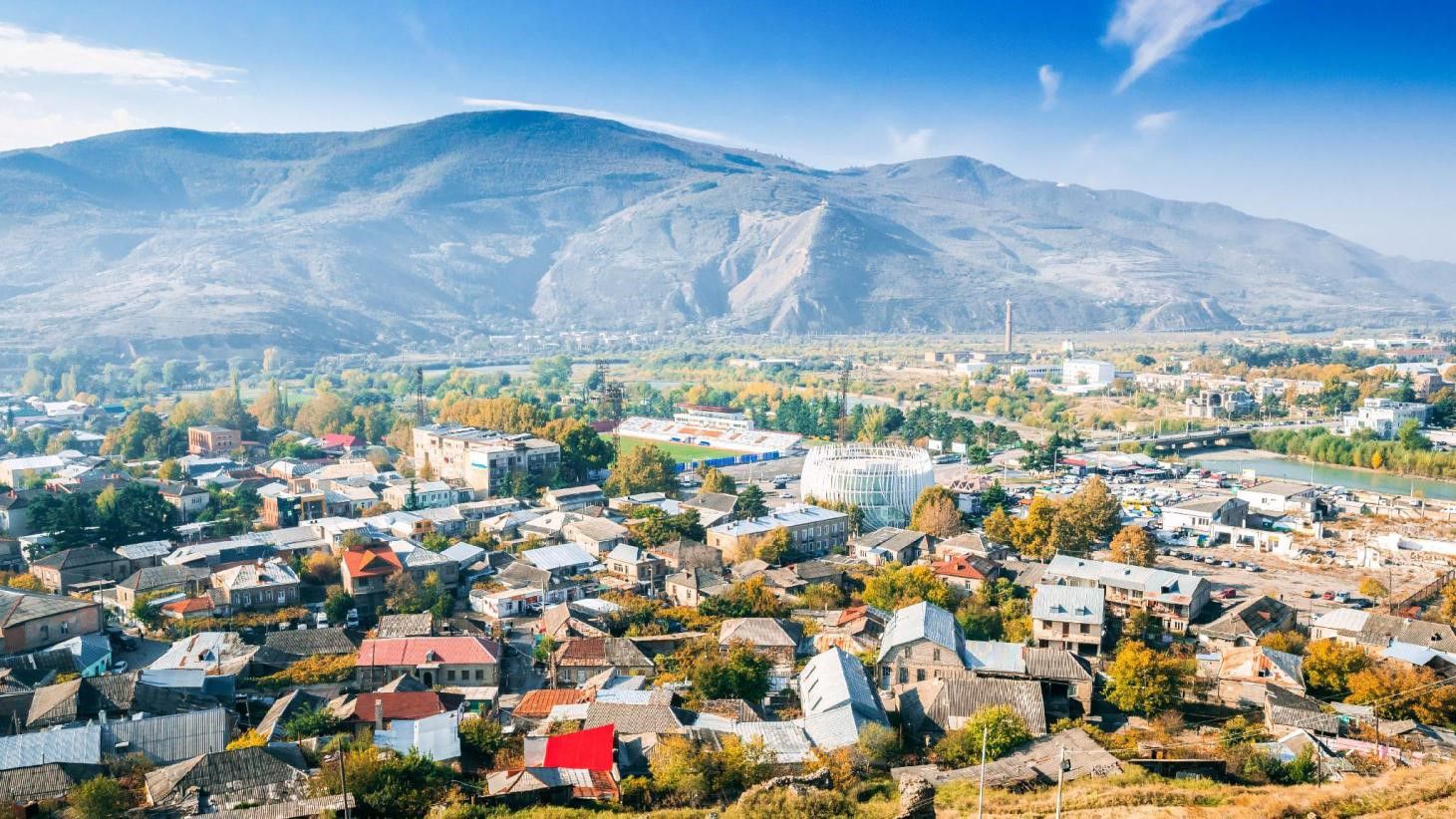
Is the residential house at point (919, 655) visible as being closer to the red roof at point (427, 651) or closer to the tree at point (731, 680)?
the tree at point (731, 680)

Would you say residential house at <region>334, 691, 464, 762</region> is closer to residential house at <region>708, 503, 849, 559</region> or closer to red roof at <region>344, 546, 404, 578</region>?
red roof at <region>344, 546, 404, 578</region>

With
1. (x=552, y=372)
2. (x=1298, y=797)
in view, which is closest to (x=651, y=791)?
(x=1298, y=797)

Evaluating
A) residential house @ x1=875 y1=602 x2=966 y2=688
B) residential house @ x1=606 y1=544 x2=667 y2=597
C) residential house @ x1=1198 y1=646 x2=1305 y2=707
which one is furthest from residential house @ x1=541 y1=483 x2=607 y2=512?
residential house @ x1=1198 y1=646 x2=1305 y2=707

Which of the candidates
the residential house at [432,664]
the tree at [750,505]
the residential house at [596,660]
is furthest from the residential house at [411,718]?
the tree at [750,505]

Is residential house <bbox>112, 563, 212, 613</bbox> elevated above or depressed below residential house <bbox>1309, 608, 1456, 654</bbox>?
below

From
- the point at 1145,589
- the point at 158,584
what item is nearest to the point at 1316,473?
the point at 1145,589

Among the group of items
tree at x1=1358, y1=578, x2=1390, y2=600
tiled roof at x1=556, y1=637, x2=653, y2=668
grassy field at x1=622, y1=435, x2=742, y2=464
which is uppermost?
tiled roof at x1=556, y1=637, x2=653, y2=668
